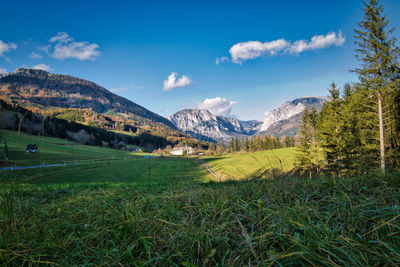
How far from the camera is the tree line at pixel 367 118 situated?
17627 mm

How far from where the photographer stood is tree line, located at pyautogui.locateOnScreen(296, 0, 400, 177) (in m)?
17.6

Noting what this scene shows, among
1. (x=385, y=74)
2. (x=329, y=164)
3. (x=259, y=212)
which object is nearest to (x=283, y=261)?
(x=259, y=212)

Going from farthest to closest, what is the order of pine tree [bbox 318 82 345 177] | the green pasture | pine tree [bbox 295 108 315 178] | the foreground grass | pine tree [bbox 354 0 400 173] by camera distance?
pine tree [bbox 295 108 315 178] → pine tree [bbox 318 82 345 177] → pine tree [bbox 354 0 400 173] → the green pasture → the foreground grass

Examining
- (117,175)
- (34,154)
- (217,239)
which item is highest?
(217,239)

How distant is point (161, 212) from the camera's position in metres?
2.32

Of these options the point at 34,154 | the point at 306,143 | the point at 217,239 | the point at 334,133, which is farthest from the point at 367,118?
the point at 34,154

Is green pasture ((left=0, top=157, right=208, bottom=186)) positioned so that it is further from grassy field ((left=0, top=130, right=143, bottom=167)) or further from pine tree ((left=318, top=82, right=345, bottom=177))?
pine tree ((left=318, top=82, right=345, bottom=177))

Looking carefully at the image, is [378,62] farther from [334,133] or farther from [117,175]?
[117,175]

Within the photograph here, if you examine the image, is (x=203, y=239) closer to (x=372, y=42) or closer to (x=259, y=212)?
(x=259, y=212)

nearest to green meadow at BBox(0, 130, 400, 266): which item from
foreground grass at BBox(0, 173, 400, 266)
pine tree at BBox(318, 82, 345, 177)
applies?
foreground grass at BBox(0, 173, 400, 266)

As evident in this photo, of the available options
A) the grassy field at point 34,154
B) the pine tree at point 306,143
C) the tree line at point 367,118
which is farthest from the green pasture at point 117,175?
the pine tree at point 306,143

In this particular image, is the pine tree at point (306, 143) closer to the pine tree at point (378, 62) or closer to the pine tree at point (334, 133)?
the pine tree at point (334, 133)

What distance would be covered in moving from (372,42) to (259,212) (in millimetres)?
25380

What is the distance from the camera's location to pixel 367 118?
23891 millimetres
